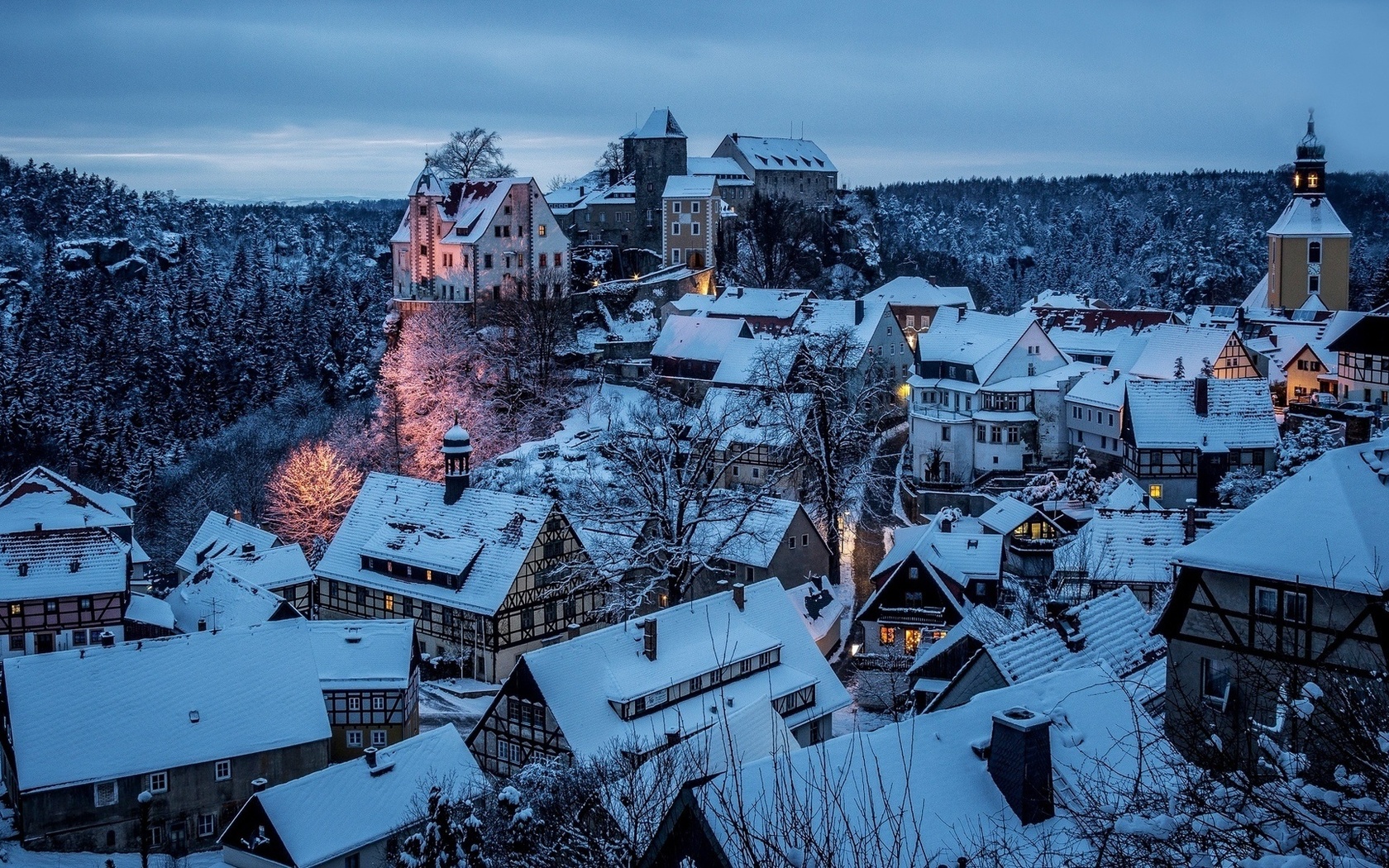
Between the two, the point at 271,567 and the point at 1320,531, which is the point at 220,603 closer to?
the point at 271,567

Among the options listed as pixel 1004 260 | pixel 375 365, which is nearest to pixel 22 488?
pixel 375 365

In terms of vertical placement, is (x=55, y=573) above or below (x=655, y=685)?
above

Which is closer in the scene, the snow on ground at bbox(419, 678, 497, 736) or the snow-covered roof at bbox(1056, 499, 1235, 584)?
the snow on ground at bbox(419, 678, 497, 736)

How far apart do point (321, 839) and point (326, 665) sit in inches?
309

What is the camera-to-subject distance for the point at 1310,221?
6719cm

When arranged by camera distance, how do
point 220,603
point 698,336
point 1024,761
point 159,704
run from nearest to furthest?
point 1024,761 < point 159,704 < point 220,603 < point 698,336

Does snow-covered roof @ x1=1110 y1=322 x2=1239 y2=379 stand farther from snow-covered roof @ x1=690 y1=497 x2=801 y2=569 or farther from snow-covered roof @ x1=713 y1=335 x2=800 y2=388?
snow-covered roof @ x1=690 y1=497 x2=801 y2=569

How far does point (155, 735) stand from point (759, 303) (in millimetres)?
45544

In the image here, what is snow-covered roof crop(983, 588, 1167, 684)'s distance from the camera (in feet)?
67.6

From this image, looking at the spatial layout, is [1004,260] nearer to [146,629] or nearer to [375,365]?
[375,365]

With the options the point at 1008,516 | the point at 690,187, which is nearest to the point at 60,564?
the point at 1008,516

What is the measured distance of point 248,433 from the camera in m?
68.8

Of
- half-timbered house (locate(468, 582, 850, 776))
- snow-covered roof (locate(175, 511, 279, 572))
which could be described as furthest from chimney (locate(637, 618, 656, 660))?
snow-covered roof (locate(175, 511, 279, 572))

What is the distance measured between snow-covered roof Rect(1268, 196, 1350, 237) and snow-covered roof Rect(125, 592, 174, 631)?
184 ft
